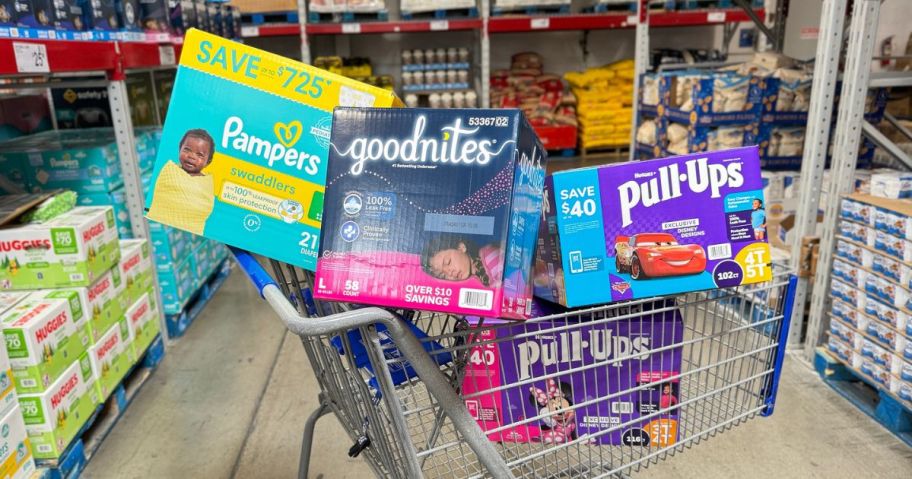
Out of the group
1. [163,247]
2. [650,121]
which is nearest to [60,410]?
[163,247]

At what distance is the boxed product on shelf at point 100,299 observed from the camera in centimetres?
228

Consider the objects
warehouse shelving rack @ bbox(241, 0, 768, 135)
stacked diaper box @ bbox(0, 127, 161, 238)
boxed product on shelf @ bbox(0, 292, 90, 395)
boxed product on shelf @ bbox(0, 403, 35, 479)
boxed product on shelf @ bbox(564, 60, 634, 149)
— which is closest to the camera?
boxed product on shelf @ bbox(0, 403, 35, 479)

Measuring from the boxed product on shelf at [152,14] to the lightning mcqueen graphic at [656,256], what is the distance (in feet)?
9.94

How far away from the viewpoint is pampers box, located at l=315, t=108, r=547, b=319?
97 cm

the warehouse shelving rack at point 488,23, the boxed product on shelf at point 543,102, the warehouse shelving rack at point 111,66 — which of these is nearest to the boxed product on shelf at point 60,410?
the warehouse shelving rack at point 111,66

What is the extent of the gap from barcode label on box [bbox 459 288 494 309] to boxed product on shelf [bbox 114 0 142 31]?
9.17ft

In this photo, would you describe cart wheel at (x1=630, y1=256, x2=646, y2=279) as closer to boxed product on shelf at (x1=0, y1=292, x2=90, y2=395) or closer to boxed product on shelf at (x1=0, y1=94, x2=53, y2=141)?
boxed product on shelf at (x1=0, y1=292, x2=90, y2=395)

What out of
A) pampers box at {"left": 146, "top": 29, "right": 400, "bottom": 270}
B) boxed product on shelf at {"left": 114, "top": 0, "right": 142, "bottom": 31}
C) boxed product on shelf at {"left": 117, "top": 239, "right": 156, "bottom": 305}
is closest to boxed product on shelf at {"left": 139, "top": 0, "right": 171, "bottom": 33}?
boxed product on shelf at {"left": 114, "top": 0, "right": 142, "bottom": 31}

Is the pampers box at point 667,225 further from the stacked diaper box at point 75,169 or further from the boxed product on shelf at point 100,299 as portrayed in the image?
the stacked diaper box at point 75,169

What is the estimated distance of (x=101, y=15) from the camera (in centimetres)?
278

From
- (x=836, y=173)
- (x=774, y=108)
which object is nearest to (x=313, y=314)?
(x=836, y=173)

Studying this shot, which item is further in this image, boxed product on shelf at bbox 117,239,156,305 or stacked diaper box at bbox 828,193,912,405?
boxed product on shelf at bbox 117,239,156,305

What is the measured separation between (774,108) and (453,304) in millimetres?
3175

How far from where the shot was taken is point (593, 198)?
1.25 metres
